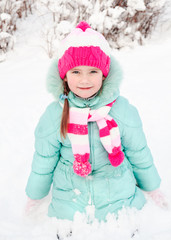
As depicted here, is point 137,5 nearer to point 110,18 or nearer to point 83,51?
point 110,18

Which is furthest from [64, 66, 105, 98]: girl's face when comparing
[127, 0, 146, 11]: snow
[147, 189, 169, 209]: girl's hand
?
[127, 0, 146, 11]: snow

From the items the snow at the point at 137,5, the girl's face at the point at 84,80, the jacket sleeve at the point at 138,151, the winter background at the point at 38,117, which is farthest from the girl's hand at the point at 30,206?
the snow at the point at 137,5

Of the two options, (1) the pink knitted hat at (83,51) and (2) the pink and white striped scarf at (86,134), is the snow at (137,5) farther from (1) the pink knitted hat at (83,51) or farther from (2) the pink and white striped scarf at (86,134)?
(2) the pink and white striped scarf at (86,134)

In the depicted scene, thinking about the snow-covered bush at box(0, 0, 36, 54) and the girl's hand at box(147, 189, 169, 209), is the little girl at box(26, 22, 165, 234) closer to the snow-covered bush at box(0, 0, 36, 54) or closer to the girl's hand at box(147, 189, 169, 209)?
the girl's hand at box(147, 189, 169, 209)

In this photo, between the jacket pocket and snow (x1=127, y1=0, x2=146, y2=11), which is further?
snow (x1=127, y1=0, x2=146, y2=11)

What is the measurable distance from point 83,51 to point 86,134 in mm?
425

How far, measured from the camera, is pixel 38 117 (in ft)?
8.30

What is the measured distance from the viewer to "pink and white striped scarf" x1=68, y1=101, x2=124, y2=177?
4.20ft

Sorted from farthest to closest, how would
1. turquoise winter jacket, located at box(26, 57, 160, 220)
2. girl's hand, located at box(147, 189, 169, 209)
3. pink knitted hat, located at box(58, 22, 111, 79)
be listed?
girl's hand, located at box(147, 189, 169, 209) < turquoise winter jacket, located at box(26, 57, 160, 220) < pink knitted hat, located at box(58, 22, 111, 79)

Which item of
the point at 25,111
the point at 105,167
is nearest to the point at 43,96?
the point at 25,111

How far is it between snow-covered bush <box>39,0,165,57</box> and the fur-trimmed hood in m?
2.51

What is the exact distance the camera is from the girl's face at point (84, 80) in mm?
1227

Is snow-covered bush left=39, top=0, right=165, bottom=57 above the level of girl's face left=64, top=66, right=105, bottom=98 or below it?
below

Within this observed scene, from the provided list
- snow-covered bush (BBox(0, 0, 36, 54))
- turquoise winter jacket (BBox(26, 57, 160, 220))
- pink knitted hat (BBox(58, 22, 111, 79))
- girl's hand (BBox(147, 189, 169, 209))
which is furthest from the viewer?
snow-covered bush (BBox(0, 0, 36, 54))
